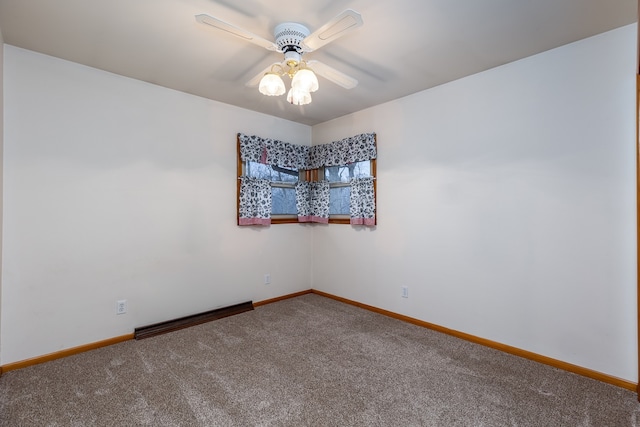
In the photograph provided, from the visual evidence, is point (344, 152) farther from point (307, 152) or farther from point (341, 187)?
point (307, 152)

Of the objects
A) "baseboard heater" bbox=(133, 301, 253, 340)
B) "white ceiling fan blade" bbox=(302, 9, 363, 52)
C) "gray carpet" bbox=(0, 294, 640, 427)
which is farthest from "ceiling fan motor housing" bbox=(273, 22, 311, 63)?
"baseboard heater" bbox=(133, 301, 253, 340)

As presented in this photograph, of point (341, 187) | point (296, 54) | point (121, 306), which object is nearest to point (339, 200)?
point (341, 187)

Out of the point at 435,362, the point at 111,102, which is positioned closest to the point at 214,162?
the point at 111,102

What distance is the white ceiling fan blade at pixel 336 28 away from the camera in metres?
1.50

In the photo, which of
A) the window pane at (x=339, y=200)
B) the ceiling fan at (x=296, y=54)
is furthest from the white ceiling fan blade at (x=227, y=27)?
the window pane at (x=339, y=200)

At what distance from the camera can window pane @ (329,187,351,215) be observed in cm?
396

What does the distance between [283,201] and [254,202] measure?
0.54m

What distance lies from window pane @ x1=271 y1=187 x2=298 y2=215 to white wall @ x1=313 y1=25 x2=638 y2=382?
129cm

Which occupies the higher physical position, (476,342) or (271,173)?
(271,173)

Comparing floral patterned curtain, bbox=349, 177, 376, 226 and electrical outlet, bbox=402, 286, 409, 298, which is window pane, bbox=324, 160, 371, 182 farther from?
electrical outlet, bbox=402, 286, 409, 298

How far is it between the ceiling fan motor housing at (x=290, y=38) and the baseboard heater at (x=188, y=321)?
2.68 metres

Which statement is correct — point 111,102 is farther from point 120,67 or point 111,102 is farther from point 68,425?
point 68,425

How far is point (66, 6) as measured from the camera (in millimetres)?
1817

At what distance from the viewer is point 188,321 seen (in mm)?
3076
